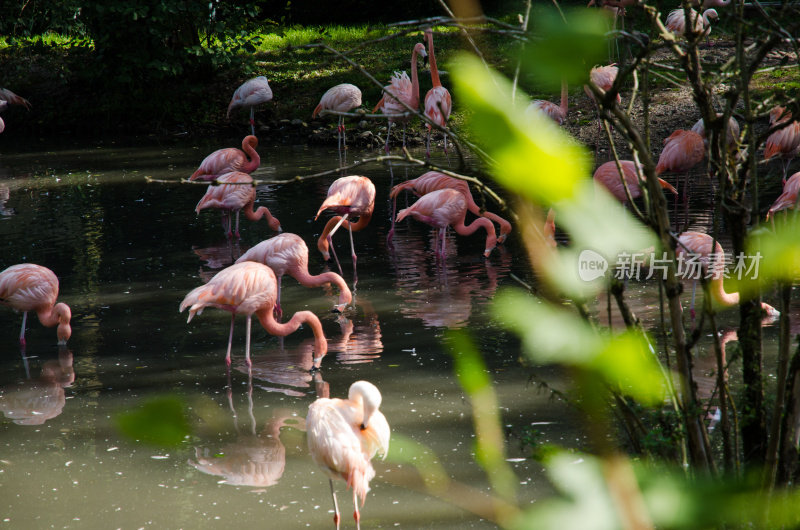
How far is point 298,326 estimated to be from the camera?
4602 mm

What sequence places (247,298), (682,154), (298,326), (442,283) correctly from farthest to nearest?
1. (682,154)
2. (442,283)
3. (298,326)
4. (247,298)

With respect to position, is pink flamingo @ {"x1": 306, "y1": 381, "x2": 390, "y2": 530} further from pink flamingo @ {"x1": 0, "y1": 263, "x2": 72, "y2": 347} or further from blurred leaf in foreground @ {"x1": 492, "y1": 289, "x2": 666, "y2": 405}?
pink flamingo @ {"x1": 0, "y1": 263, "x2": 72, "y2": 347}

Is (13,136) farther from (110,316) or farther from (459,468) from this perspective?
(459,468)

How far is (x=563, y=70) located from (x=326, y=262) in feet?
20.6

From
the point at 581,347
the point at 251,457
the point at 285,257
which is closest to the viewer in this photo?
the point at 581,347

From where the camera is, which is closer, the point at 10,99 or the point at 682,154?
the point at 682,154

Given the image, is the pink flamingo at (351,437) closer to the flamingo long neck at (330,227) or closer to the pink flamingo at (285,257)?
the pink flamingo at (285,257)

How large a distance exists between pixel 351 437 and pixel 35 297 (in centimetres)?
298

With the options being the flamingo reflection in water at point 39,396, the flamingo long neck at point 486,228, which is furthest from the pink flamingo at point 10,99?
the flamingo reflection in water at point 39,396

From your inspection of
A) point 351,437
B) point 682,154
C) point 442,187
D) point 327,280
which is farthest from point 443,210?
point 351,437

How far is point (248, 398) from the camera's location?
4.12 m

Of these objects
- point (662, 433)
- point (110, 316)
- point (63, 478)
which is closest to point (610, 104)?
point (662, 433)

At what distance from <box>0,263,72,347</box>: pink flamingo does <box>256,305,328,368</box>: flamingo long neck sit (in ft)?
4.23

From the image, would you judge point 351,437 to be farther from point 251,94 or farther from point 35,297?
point 251,94
